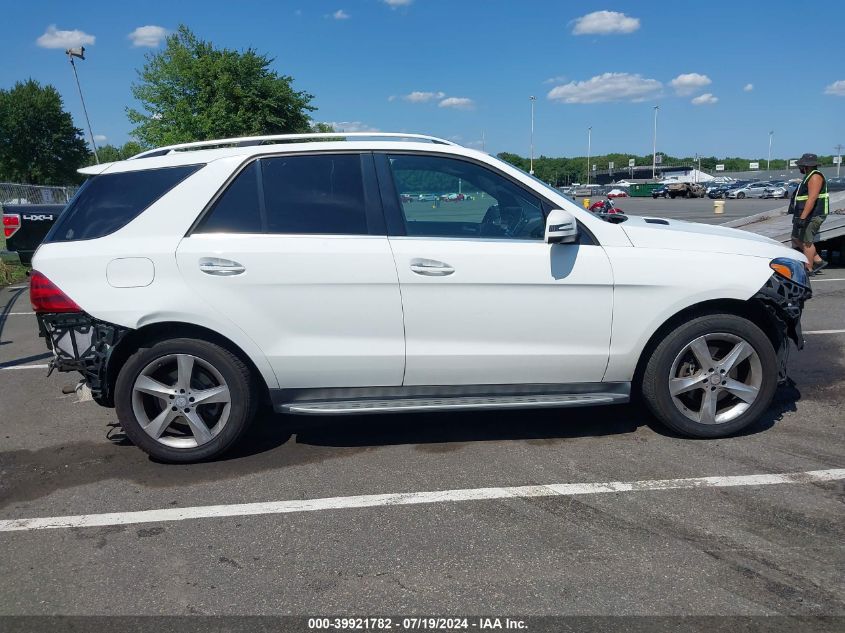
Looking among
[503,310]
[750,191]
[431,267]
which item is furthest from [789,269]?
[750,191]

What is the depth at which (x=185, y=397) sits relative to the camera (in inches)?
161

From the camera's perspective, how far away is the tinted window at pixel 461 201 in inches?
163

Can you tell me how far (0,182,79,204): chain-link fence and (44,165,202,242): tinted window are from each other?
49.9ft

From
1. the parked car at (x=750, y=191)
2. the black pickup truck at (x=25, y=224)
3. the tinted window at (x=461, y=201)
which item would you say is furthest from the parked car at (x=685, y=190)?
the tinted window at (x=461, y=201)

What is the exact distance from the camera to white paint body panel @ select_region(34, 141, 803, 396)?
3.94 meters

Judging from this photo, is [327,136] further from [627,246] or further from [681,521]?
[681,521]

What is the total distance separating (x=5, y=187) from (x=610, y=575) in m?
21.3

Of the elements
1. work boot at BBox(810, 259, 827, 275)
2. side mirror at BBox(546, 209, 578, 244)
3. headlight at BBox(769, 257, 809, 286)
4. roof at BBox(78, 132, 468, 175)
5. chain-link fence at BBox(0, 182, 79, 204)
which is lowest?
work boot at BBox(810, 259, 827, 275)

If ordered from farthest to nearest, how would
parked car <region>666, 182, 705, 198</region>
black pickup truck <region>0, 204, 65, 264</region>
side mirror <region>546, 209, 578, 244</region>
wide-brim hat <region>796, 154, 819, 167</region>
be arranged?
parked car <region>666, 182, 705, 198</region> < wide-brim hat <region>796, 154, 819, 167</region> < black pickup truck <region>0, 204, 65, 264</region> < side mirror <region>546, 209, 578, 244</region>

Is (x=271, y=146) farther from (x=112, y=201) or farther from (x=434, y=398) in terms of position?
(x=434, y=398)

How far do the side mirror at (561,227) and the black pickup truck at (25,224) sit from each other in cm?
785

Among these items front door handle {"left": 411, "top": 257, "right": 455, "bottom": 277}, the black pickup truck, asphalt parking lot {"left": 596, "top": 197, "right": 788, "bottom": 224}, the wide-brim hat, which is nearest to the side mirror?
front door handle {"left": 411, "top": 257, "right": 455, "bottom": 277}

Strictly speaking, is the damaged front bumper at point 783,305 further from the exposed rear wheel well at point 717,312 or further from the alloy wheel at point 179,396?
the alloy wheel at point 179,396

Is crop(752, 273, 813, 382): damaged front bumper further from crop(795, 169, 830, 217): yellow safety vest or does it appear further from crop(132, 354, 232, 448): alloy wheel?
crop(795, 169, 830, 217): yellow safety vest
